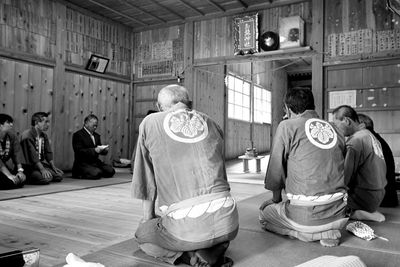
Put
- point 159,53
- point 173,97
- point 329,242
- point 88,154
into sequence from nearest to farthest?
point 173,97 < point 329,242 < point 88,154 < point 159,53

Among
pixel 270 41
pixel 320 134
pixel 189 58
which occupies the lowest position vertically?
pixel 320 134

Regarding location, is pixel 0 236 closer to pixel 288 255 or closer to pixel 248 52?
pixel 288 255

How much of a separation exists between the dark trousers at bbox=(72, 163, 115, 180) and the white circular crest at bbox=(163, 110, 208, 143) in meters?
4.27

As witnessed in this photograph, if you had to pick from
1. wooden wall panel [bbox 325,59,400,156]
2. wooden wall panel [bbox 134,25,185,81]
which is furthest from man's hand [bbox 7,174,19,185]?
wooden wall panel [bbox 325,59,400,156]

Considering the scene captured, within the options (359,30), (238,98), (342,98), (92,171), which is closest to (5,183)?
(92,171)

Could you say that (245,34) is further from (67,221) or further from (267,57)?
(67,221)

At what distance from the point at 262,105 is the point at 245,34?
5804 millimetres

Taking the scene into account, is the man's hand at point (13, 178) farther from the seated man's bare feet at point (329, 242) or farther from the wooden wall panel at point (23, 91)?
the seated man's bare feet at point (329, 242)

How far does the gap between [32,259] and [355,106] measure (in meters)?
5.48

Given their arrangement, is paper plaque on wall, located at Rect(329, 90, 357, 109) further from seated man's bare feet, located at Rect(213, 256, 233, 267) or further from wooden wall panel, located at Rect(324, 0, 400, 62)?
seated man's bare feet, located at Rect(213, 256, 233, 267)

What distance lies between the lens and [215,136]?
184 cm

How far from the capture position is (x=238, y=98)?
34.1 feet

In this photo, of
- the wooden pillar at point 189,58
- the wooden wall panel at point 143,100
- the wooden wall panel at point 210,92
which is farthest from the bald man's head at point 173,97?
the wooden wall panel at point 143,100

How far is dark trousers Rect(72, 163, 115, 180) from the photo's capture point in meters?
5.74
